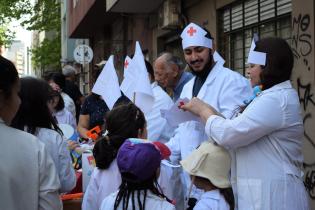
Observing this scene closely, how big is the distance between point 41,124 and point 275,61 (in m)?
1.64

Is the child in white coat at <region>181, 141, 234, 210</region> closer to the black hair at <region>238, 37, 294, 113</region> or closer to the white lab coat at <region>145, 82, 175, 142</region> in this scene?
the black hair at <region>238, 37, 294, 113</region>

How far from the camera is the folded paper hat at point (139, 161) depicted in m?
3.27

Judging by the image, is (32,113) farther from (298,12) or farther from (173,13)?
(173,13)

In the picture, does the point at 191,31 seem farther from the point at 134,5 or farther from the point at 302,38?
the point at 134,5

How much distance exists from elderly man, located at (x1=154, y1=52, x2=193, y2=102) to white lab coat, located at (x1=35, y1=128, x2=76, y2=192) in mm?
2049

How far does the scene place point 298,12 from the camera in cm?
712

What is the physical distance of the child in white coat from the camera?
3.63 metres

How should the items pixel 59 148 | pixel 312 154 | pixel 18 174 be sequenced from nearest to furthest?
1. pixel 18 174
2. pixel 59 148
3. pixel 312 154

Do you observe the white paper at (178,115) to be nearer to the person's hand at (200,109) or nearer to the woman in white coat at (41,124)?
the person's hand at (200,109)

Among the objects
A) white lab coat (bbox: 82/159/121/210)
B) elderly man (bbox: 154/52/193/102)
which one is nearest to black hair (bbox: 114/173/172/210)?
white lab coat (bbox: 82/159/121/210)

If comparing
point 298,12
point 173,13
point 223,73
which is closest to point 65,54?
point 173,13

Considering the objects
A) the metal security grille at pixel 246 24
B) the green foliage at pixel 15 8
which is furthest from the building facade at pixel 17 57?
the metal security grille at pixel 246 24

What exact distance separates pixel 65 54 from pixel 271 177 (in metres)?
33.2

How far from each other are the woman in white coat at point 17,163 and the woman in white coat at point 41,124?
99cm
